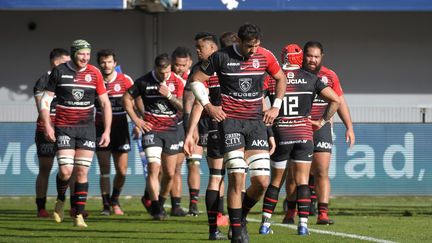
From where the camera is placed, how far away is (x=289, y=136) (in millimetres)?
13266

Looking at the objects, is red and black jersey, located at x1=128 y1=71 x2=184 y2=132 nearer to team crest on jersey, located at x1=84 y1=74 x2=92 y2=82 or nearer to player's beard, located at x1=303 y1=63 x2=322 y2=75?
team crest on jersey, located at x1=84 y1=74 x2=92 y2=82

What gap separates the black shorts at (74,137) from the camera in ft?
47.9

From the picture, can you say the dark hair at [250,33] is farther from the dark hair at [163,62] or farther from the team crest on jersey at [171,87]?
the team crest on jersey at [171,87]

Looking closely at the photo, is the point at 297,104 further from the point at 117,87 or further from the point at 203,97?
the point at 117,87

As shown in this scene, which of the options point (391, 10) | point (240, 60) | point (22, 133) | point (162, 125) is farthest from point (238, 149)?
point (391, 10)

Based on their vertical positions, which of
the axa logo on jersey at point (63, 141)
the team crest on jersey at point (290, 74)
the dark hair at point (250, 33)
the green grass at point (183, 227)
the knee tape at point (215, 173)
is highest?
the dark hair at point (250, 33)

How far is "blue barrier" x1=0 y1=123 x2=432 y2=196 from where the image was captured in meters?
21.8

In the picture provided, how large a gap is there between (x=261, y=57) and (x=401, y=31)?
17.9 metres

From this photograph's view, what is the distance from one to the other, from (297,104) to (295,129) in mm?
290

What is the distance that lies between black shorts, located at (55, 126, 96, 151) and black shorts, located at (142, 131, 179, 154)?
1.57 metres

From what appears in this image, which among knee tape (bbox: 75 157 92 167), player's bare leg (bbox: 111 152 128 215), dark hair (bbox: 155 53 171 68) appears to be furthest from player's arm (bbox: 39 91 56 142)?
player's bare leg (bbox: 111 152 128 215)

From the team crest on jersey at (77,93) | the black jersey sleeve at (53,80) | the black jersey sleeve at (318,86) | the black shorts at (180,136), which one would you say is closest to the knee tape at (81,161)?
the team crest on jersey at (77,93)

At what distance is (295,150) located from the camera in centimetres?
1323

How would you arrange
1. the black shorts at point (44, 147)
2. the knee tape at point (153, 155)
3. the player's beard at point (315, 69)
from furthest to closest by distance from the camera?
1. the black shorts at point (44, 147)
2. the knee tape at point (153, 155)
3. the player's beard at point (315, 69)
